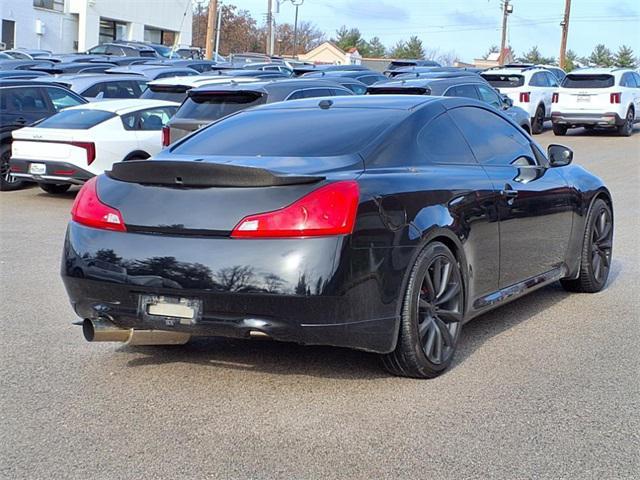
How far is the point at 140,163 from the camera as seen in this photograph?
5.15m

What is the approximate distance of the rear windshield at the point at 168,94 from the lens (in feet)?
52.8

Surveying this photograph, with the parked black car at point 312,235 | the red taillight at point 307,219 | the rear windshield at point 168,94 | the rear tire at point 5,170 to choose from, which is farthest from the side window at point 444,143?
the rear windshield at point 168,94

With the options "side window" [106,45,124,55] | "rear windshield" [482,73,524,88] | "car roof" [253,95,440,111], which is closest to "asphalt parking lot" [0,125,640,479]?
"car roof" [253,95,440,111]

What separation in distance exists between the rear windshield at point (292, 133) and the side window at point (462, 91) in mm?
11668

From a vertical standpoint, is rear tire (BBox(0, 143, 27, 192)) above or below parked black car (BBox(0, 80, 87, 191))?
below

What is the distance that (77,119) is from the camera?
13883 mm

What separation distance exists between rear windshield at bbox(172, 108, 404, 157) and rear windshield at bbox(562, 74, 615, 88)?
19612mm

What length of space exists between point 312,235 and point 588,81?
21487mm

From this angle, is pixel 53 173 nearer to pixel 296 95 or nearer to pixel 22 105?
pixel 22 105

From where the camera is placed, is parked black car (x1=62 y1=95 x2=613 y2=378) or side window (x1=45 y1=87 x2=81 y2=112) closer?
parked black car (x1=62 y1=95 x2=613 y2=378)

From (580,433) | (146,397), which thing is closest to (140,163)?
(146,397)

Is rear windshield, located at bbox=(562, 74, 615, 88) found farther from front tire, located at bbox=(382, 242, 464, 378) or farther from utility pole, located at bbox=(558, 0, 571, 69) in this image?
utility pole, located at bbox=(558, 0, 571, 69)

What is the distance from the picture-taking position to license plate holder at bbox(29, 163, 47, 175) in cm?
1345

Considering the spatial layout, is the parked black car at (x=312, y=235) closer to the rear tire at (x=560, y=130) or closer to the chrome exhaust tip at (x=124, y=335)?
the chrome exhaust tip at (x=124, y=335)
